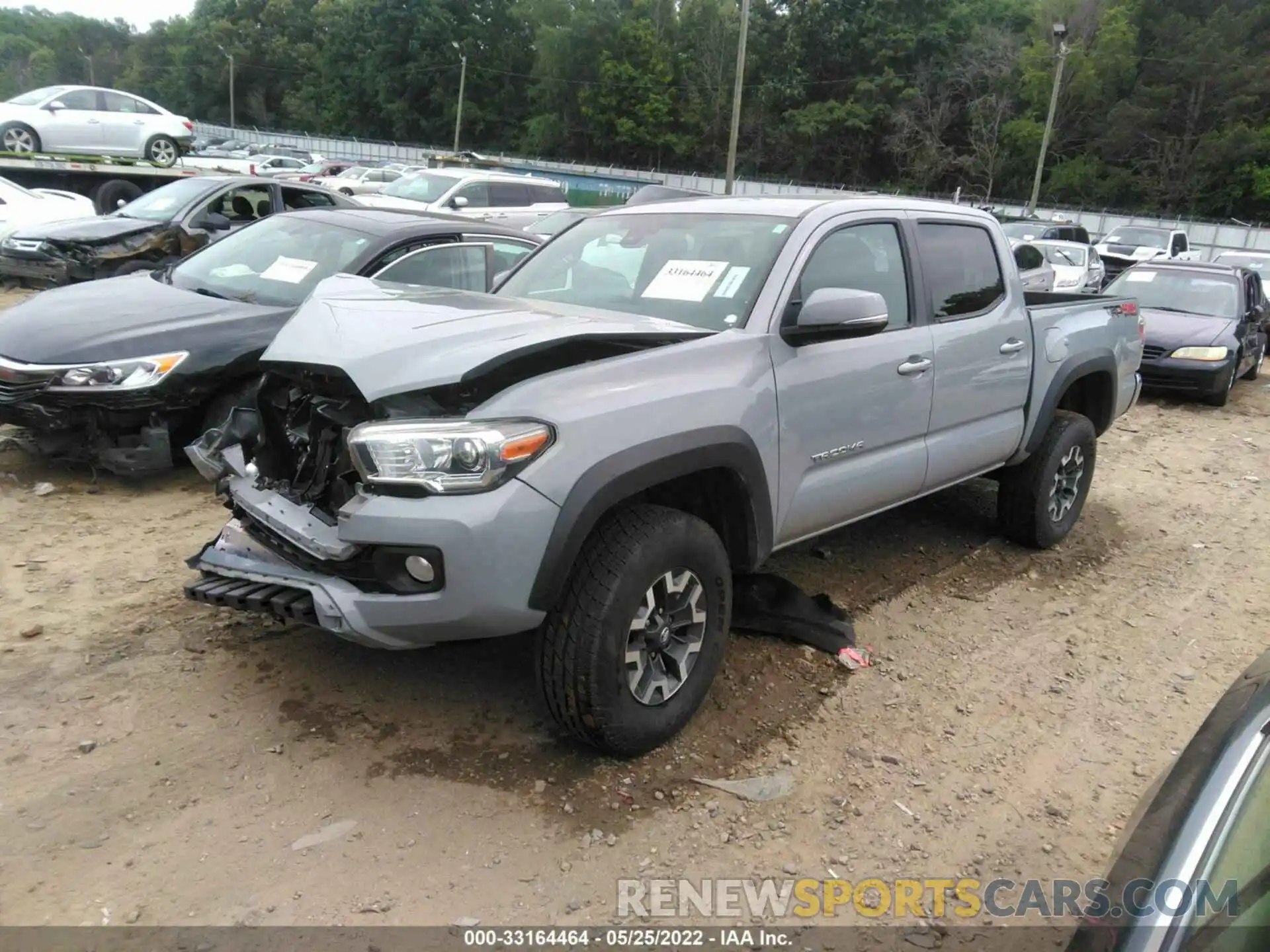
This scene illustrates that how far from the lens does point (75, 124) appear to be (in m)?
18.2

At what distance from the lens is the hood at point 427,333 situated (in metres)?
2.89

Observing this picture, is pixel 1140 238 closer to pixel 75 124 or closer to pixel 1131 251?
pixel 1131 251

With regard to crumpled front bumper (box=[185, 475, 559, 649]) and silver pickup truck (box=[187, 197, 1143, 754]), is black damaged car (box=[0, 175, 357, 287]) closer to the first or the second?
silver pickup truck (box=[187, 197, 1143, 754])

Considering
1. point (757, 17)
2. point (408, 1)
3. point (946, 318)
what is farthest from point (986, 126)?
point (946, 318)

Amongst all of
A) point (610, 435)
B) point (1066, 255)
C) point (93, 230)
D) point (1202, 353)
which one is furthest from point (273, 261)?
point (1066, 255)

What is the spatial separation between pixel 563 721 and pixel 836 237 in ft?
7.60

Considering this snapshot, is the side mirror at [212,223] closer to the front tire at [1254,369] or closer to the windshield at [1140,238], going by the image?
the front tire at [1254,369]

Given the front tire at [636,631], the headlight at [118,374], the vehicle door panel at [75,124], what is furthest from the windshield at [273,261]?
the vehicle door panel at [75,124]

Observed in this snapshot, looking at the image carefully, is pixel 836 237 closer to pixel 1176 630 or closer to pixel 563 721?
pixel 563 721

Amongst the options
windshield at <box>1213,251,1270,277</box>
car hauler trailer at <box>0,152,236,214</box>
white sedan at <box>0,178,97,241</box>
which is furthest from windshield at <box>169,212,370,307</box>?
windshield at <box>1213,251,1270,277</box>

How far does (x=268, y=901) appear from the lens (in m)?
2.52

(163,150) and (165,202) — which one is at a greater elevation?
(163,150)

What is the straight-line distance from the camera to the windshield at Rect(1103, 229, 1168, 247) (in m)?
23.0

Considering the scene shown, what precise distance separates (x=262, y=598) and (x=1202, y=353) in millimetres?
10778
